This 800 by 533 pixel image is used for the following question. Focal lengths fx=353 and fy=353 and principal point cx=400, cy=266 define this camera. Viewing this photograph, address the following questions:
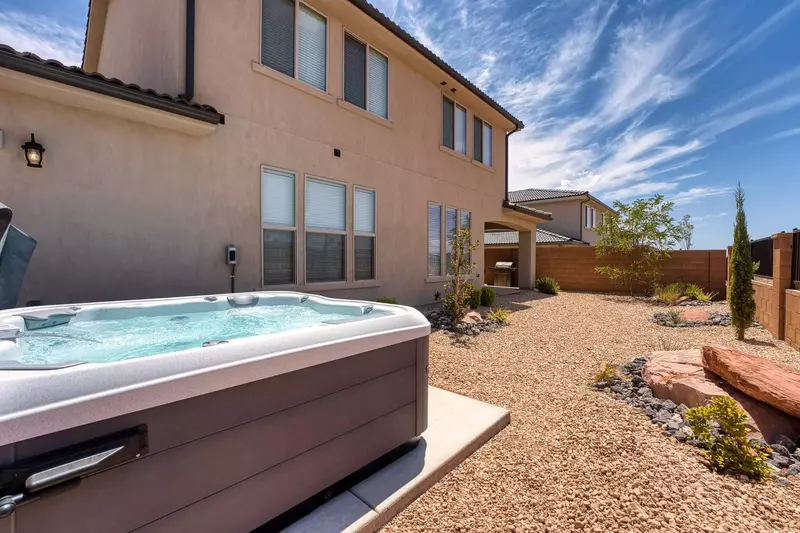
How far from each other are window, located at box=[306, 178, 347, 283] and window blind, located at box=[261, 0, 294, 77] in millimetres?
2099

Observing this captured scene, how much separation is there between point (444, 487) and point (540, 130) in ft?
49.3

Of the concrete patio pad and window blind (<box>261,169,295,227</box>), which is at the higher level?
window blind (<box>261,169,295,227</box>)

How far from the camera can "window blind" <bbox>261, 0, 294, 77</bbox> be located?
6.18 metres

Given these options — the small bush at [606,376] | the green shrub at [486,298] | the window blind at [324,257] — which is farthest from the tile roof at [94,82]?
the green shrub at [486,298]

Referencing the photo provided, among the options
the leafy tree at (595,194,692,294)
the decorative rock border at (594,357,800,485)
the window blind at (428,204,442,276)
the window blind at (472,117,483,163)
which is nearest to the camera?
the decorative rock border at (594,357,800,485)

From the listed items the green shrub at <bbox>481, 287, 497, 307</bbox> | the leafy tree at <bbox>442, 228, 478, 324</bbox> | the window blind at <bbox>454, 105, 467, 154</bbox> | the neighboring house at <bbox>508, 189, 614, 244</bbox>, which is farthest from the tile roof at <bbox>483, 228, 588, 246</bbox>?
the leafy tree at <bbox>442, 228, 478, 324</bbox>

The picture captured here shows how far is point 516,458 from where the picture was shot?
2953mm

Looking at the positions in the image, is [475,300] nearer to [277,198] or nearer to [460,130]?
[460,130]

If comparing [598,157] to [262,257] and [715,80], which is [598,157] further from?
[262,257]

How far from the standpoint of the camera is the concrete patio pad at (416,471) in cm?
216

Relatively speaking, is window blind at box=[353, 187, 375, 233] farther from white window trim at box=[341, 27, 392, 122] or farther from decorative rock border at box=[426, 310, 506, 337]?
decorative rock border at box=[426, 310, 506, 337]

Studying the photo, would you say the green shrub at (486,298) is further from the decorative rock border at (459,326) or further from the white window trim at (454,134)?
the white window trim at (454,134)

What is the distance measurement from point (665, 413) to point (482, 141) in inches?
407

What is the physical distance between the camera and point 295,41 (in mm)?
6547
